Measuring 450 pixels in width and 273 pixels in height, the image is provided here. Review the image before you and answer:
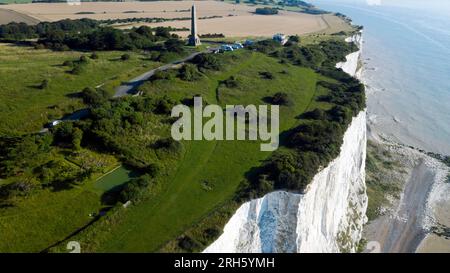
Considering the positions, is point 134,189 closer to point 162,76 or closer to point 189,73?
point 162,76

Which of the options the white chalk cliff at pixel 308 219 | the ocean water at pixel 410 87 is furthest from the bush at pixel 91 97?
the ocean water at pixel 410 87

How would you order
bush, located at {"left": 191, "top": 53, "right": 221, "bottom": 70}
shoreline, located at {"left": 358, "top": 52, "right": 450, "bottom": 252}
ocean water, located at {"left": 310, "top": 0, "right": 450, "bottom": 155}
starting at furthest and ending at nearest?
ocean water, located at {"left": 310, "top": 0, "right": 450, "bottom": 155} < bush, located at {"left": 191, "top": 53, "right": 221, "bottom": 70} < shoreline, located at {"left": 358, "top": 52, "right": 450, "bottom": 252}

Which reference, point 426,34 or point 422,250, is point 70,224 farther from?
point 426,34

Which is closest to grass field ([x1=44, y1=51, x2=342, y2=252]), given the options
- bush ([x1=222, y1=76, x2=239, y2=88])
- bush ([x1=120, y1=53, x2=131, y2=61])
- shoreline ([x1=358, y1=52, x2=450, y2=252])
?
bush ([x1=222, y1=76, x2=239, y2=88])

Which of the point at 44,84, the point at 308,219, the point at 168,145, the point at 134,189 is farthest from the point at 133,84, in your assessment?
the point at 308,219

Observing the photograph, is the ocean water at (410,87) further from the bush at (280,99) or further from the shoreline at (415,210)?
the bush at (280,99)

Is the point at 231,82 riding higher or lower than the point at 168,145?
higher

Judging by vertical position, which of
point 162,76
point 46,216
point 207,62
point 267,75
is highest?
point 207,62

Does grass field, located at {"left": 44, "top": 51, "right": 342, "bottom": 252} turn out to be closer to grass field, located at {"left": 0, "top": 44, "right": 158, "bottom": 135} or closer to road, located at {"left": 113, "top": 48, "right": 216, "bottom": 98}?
road, located at {"left": 113, "top": 48, "right": 216, "bottom": 98}
